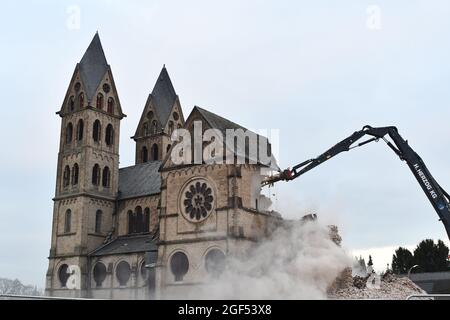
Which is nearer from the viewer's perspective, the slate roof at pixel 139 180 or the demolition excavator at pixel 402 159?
the demolition excavator at pixel 402 159

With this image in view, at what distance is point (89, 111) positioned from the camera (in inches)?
2442

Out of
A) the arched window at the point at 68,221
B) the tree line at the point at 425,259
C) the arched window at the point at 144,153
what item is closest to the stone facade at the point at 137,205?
the arched window at the point at 144,153

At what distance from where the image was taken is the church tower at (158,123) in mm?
72688

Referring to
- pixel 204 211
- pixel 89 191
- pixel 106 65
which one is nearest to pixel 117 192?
pixel 89 191

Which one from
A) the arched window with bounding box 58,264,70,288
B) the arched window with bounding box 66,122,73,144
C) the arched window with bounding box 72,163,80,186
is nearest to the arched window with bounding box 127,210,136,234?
the arched window with bounding box 72,163,80,186

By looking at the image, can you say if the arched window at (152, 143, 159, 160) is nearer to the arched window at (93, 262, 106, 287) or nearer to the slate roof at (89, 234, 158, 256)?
the slate roof at (89, 234, 158, 256)

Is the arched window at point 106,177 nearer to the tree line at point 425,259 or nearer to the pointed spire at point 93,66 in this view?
the pointed spire at point 93,66

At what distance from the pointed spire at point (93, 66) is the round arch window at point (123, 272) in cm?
1911

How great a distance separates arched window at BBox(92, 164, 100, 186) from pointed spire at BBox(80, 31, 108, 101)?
7525 millimetres

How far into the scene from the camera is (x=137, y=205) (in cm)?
5984

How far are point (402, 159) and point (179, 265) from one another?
19.9 meters

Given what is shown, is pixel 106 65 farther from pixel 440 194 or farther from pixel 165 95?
pixel 440 194

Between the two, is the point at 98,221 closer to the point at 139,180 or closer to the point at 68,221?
the point at 68,221

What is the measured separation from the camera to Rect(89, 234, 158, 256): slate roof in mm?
52750
